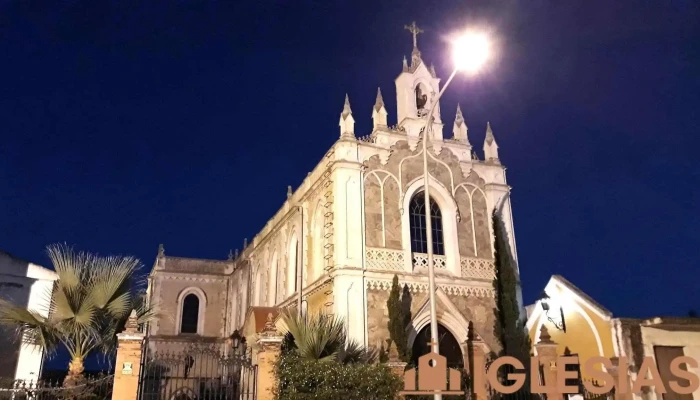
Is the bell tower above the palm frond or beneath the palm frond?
above

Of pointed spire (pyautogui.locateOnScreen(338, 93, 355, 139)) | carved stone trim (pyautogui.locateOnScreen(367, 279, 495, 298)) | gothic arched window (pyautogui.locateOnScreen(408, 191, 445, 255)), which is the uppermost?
pointed spire (pyautogui.locateOnScreen(338, 93, 355, 139))

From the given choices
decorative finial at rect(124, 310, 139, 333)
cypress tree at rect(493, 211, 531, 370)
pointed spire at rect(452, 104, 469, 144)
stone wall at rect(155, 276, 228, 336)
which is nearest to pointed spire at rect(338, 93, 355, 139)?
pointed spire at rect(452, 104, 469, 144)

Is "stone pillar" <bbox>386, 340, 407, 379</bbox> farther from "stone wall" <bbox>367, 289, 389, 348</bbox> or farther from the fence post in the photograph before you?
"stone wall" <bbox>367, 289, 389, 348</bbox>

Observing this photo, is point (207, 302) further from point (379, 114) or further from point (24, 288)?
point (379, 114)

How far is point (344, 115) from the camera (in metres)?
24.8

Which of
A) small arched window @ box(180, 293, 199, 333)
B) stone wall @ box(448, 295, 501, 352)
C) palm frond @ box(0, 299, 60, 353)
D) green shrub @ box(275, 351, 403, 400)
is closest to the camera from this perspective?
palm frond @ box(0, 299, 60, 353)

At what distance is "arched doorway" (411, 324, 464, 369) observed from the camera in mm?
22703

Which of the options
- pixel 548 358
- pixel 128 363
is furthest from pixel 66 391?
pixel 548 358

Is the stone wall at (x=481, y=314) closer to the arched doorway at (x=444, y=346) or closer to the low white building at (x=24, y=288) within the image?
the arched doorway at (x=444, y=346)

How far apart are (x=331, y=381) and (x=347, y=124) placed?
12.1m

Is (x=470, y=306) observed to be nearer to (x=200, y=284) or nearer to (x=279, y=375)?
(x=279, y=375)

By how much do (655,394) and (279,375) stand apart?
1108 cm

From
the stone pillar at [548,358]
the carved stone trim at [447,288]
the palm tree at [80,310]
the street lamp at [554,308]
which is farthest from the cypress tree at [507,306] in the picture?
the palm tree at [80,310]

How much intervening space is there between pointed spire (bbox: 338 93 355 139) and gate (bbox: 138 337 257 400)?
9713 mm
